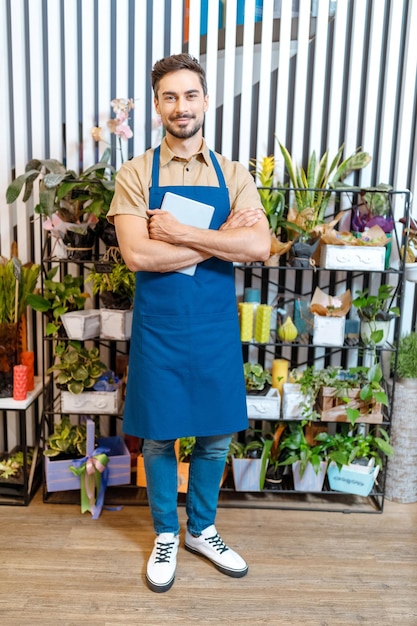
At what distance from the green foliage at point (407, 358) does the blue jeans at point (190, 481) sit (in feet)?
3.31

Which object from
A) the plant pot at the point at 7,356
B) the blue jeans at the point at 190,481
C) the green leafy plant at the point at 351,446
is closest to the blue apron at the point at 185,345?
the blue jeans at the point at 190,481

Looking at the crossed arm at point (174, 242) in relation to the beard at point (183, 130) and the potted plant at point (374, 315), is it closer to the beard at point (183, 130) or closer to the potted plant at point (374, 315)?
the beard at point (183, 130)

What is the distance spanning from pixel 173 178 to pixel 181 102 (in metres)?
0.27

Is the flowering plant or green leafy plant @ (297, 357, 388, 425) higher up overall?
the flowering plant

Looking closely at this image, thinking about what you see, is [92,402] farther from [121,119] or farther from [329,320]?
[121,119]

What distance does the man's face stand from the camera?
2.12 meters

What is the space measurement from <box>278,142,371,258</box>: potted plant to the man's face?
77 cm

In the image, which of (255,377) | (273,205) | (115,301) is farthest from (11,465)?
(273,205)

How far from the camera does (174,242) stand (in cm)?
212

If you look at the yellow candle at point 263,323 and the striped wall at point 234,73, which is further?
the striped wall at point 234,73

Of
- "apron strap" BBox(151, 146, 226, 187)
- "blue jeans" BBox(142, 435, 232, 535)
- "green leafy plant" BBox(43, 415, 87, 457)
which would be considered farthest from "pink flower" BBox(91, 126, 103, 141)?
"blue jeans" BBox(142, 435, 232, 535)

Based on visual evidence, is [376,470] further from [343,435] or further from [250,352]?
[250,352]

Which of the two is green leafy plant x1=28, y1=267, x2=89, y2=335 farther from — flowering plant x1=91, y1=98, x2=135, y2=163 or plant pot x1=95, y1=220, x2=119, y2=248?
flowering plant x1=91, y1=98, x2=135, y2=163

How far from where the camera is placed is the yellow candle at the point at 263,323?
2775 mm
